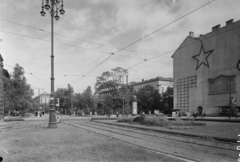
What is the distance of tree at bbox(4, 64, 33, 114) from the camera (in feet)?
139

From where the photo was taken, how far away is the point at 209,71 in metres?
51.8

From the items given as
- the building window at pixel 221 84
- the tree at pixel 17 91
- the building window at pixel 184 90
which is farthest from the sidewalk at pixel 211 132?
the building window at pixel 184 90

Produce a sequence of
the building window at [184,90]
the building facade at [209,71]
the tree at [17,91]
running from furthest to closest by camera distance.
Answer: the building window at [184,90] → the building facade at [209,71] → the tree at [17,91]

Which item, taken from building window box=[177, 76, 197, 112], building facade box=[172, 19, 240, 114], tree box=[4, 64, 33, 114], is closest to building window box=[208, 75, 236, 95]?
building facade box=[172, 19, 240, 114]

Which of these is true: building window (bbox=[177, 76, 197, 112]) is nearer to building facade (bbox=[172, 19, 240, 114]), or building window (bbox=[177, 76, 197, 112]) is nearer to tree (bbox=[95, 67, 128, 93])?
building facade (bbox=[172, 19, 240, 114])

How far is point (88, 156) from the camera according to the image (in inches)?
249

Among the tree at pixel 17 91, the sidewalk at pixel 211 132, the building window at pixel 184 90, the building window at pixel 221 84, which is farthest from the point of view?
the building window at pixel 184 90

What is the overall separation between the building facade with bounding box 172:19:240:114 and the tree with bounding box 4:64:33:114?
4083 centimetres

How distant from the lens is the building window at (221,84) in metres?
45.9

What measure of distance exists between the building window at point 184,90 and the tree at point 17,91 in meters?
41.5

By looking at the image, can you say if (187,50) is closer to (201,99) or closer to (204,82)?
(204,82)

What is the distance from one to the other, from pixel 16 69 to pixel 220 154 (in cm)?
4574

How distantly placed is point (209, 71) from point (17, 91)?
4590 centimetres

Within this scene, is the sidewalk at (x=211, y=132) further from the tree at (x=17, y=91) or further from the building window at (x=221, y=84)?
the tree at (x=17, y=91)
